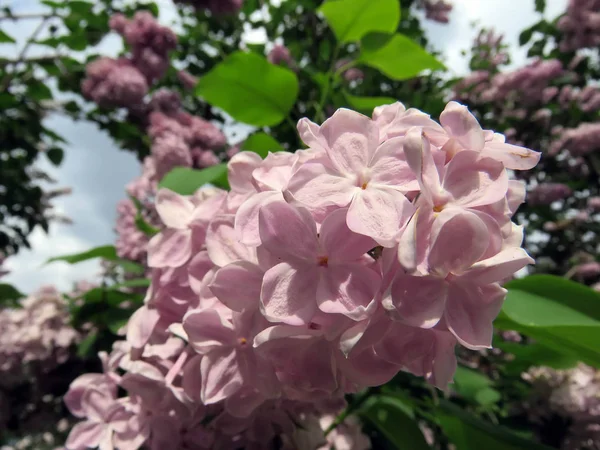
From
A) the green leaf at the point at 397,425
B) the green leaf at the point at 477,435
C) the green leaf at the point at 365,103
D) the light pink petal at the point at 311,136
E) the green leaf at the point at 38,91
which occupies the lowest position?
the green leaf at the point at 38,91

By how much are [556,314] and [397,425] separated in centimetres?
27

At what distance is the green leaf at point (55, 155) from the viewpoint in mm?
2277

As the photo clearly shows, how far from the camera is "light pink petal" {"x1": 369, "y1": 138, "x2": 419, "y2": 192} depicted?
1.19 feet

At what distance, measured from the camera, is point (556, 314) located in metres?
0.51

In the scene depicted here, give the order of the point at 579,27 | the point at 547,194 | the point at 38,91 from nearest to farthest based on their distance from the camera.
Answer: the point at 38,91 < the point at 547,194 < the point at 579,27

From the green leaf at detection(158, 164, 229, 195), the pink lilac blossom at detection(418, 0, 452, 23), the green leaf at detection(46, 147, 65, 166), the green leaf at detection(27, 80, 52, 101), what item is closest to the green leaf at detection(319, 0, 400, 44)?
the green leaf at detection(158, 164, 229, 195)

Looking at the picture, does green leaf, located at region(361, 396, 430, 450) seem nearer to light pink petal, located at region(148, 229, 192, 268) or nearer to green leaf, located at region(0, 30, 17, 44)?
light pink petal, located at region(148, 229, 192, 268)

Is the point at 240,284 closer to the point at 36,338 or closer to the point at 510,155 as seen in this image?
the point at 510,155

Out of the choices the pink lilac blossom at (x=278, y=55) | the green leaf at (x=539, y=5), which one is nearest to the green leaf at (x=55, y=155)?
the pink lilac blossom at (x=278, y=55)

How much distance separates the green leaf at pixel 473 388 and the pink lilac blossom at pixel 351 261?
569mm

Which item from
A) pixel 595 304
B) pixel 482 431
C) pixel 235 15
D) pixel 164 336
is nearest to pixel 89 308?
pixel 164 336

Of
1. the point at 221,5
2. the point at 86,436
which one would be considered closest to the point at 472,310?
the point at 86,436

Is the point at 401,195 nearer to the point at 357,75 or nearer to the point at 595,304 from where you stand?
the point at 595,304

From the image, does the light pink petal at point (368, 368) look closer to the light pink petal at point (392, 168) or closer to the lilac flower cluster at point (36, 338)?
the light pink petal at point (392, 168)
